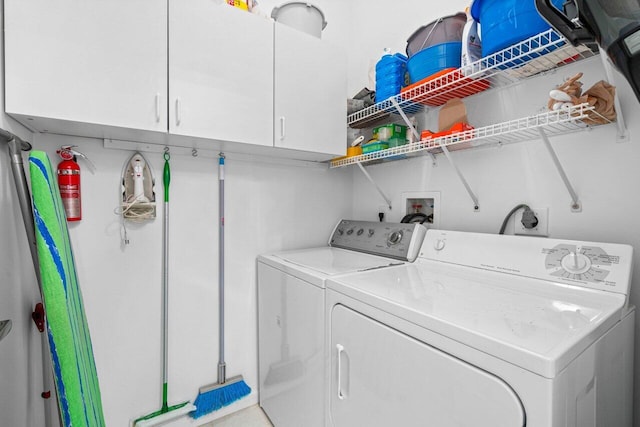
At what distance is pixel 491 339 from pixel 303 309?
92cm

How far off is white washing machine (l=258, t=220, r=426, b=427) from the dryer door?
0.14m

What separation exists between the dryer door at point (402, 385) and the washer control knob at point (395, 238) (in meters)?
0.68

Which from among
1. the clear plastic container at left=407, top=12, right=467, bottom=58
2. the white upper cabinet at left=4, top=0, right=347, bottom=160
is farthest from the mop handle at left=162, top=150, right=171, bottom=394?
the clear plastic container at left=407, top=12, right=467, bottom=58

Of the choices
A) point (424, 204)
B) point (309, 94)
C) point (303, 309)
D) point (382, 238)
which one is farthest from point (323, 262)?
point (309, 94)

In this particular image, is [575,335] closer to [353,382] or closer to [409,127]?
[353,382]

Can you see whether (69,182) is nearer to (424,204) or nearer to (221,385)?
(221,385)

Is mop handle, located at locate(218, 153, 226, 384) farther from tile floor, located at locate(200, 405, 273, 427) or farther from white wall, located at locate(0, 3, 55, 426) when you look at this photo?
white wall, located at locate(0, 3, 55, 426)

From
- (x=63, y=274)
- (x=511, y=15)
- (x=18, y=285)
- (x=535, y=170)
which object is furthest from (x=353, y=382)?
(x=511, y=15)

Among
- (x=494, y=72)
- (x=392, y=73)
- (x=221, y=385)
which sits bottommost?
(x=221, y=385)

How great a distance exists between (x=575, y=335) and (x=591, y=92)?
93 cm

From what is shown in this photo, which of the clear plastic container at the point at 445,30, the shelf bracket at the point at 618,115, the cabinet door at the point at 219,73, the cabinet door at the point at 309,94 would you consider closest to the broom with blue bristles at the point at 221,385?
the cabinet door at the point at 219,73

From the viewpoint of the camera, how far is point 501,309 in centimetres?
92

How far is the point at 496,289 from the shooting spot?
1129 mm

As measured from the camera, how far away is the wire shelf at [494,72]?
1.09 metres
